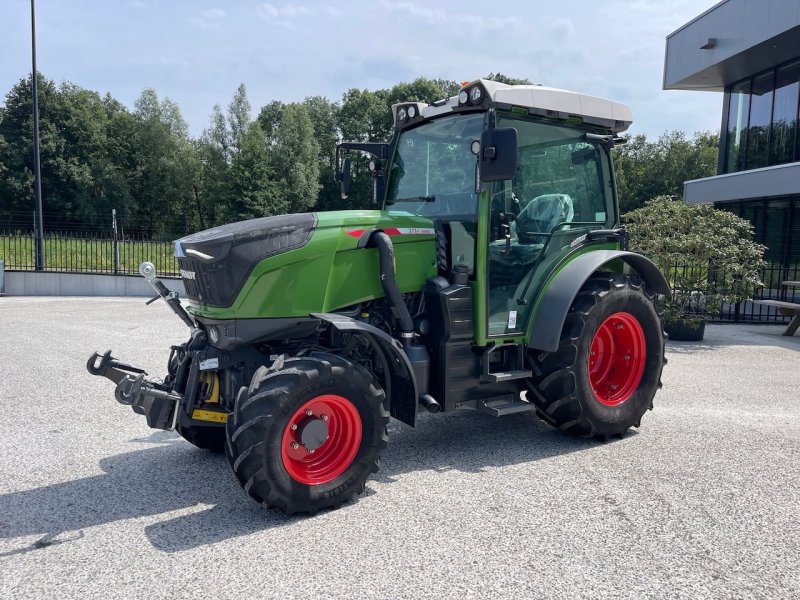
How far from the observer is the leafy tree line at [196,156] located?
128 ft

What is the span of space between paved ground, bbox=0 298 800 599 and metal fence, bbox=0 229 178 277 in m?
11.6

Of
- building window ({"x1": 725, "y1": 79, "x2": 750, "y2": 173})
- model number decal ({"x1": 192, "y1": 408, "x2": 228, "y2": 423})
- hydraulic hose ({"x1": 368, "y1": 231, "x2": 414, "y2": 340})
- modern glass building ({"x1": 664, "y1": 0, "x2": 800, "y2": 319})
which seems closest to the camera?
model number decal ({"x1": 192, "y1": 408, "x2": 228, "y2": 423})

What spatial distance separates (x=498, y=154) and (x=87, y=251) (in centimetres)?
1571

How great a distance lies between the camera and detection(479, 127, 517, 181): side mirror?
12.4 ft

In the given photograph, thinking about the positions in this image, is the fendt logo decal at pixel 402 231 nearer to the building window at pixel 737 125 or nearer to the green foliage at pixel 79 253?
the green foliage at pixel 79 253

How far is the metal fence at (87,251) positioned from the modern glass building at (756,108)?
14.5 metres

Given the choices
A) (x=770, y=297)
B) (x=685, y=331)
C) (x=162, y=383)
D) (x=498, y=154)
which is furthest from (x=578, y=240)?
(x=770, y=297)

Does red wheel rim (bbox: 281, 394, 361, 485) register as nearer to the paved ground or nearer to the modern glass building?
the paved ground

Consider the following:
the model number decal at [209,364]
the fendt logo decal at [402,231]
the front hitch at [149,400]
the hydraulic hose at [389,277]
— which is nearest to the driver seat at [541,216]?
the fendt logo decal at [402,231]

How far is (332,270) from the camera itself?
12.5 feet

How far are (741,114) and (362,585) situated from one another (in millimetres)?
18784

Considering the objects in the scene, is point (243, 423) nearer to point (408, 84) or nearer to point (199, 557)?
point (199, 557)

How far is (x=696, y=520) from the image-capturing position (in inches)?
134

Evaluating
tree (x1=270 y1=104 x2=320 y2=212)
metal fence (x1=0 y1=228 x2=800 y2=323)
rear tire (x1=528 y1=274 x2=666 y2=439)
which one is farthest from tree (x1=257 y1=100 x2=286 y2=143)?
rear tire (x1=528 y1=274 x2=666 y2=439)
